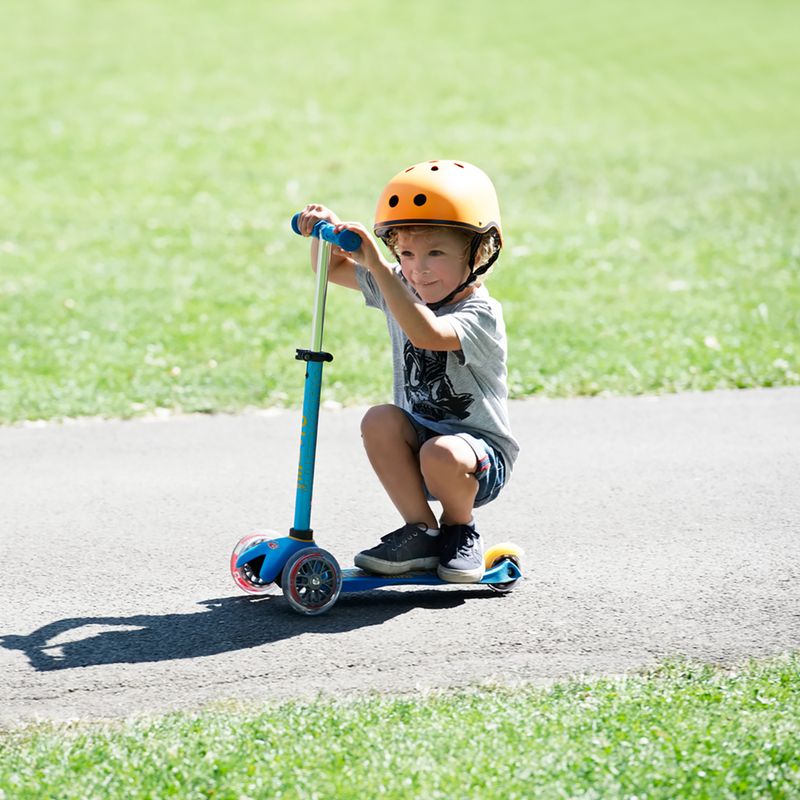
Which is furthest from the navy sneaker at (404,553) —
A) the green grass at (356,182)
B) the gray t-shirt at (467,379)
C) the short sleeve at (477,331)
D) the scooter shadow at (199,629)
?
the green grass at (356,182)

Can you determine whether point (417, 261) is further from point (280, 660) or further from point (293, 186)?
point (293, 186)

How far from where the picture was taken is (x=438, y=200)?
4480mm

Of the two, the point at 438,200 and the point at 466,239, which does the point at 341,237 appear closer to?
the point at 438,200

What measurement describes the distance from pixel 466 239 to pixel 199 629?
5.27 ft

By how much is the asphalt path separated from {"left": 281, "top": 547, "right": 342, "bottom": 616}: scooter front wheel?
0.06 meters

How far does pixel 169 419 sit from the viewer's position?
7285mm

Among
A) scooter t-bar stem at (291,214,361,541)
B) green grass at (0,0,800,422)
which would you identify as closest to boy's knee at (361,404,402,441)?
scooter t-bar stem at (291,214,361,541)

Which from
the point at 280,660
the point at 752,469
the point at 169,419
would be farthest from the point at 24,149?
the point at 280,660

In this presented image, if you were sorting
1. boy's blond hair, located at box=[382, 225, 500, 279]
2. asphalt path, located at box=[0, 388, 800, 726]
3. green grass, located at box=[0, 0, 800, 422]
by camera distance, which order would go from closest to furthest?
asphalt path, located at box=[0, 388, 800, 726]
boy's blond hair, located at box=[382, 225, 500, 279]
green grass, located at box=[0, 0, 800, 422]

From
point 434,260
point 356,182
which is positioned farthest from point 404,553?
point 356,182

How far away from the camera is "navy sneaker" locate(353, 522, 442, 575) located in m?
4.70

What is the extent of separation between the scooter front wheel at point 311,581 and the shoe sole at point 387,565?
18 centimetres

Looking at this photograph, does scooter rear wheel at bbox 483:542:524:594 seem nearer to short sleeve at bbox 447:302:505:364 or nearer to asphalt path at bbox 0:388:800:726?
asphalt path at bbox 0:388:800:726

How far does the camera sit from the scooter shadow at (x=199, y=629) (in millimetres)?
4254
